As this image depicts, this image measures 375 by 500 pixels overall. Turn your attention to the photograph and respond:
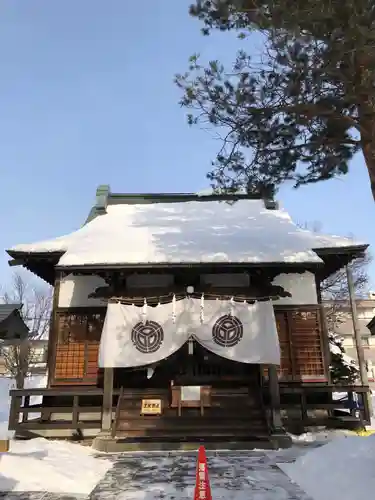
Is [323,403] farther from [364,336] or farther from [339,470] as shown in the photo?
[364,336]

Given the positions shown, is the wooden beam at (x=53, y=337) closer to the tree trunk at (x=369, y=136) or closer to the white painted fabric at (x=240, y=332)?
the white painted fabric at (x=240, y=332)

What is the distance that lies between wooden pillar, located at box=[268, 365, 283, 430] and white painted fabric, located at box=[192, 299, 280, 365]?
14.4 inches

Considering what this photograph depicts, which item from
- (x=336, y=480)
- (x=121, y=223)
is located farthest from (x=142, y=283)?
(x=336, y=480)

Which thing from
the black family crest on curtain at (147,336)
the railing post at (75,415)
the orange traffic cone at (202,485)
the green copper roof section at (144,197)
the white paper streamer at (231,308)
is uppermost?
A: the green copper roof section at (144,197)

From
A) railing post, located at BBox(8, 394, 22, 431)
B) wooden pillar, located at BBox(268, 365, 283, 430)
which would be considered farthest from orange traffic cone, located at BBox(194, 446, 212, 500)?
railing post, located at BBox(8, 394, 22, 431)

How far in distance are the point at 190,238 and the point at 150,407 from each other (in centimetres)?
463

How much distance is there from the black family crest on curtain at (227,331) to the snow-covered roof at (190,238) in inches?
55.5

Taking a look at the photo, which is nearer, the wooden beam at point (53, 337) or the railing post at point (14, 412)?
the railing post at point (14, 412)

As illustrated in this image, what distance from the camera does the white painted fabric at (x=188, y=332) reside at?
9906 mm

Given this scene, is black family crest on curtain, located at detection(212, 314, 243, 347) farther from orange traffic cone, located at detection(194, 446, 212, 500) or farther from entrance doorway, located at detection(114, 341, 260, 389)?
orange traffic cone, located at detection(194, 446, 212, 500)

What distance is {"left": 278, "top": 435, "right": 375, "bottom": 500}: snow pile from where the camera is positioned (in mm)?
5312

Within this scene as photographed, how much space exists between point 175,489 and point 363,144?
6036 millimetres

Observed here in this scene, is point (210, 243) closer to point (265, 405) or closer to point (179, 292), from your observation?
point (179, 292)

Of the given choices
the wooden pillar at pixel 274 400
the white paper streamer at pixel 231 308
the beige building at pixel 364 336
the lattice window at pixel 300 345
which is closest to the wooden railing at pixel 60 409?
the white paper streamer at pixel 231 308
